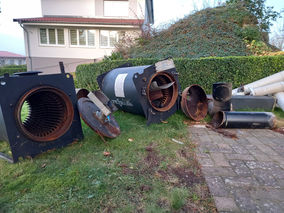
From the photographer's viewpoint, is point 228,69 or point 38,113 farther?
point 228,69

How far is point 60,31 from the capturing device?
1590 cm

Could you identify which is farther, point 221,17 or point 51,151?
point 221,17

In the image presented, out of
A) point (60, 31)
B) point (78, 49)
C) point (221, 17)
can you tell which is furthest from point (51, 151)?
point (60, 31)

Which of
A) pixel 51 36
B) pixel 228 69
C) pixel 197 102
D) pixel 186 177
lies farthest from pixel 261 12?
pixel 51 36

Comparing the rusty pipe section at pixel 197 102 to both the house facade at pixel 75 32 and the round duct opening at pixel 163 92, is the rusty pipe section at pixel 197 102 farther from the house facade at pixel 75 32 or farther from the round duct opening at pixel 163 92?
the house facade at pixel 75 32

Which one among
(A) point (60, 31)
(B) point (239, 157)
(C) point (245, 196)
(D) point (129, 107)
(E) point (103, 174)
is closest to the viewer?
(C) point (245, 196)

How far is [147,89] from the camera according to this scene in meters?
3.57

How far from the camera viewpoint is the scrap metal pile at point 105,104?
2322 millimetres

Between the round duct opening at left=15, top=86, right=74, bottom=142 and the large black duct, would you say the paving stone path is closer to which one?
the large black duct

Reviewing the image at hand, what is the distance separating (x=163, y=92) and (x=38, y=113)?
2728 mm

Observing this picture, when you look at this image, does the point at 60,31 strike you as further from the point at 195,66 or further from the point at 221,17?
the point at 195,66

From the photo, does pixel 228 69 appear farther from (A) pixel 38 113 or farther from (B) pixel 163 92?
(A) pixel 38 113

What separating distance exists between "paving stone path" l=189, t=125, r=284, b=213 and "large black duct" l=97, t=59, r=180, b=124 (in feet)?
2.87

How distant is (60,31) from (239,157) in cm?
1757
